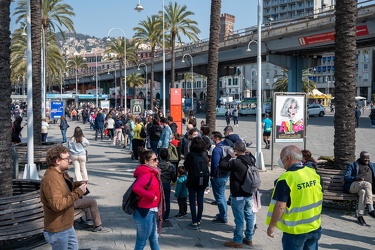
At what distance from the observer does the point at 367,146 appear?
20.8 meters

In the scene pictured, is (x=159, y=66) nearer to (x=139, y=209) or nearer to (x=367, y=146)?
(x=367, y=146)

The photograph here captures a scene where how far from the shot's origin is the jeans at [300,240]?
4215mm

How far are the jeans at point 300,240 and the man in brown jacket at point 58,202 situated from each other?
222 centimetres

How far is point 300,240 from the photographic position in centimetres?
421

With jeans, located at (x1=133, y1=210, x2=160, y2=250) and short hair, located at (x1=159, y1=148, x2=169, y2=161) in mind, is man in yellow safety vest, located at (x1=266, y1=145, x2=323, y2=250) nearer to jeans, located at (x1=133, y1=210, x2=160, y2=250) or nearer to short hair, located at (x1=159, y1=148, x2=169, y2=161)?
jeans, located at (x1=133, y1=210, x2=160, y2=250)

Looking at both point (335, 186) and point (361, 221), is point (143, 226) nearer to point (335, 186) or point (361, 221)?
point (361, 221)

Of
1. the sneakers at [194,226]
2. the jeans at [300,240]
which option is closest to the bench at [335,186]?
the sneakers at [194,226]

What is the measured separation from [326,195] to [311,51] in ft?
117

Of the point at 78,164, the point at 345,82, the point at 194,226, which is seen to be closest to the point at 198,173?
the point at 194,226

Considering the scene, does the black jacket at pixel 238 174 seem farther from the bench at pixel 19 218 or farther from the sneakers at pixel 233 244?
the bench at pixel 19 218

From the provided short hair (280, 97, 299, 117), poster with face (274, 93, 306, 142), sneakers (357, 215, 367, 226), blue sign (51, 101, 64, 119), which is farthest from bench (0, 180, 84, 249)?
blue sign (51, 101, 64, 119)

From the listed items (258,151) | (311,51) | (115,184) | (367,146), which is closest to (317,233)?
(115,184)

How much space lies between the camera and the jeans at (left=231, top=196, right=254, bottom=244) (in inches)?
257

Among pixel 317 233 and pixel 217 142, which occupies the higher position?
pixel 217 142
